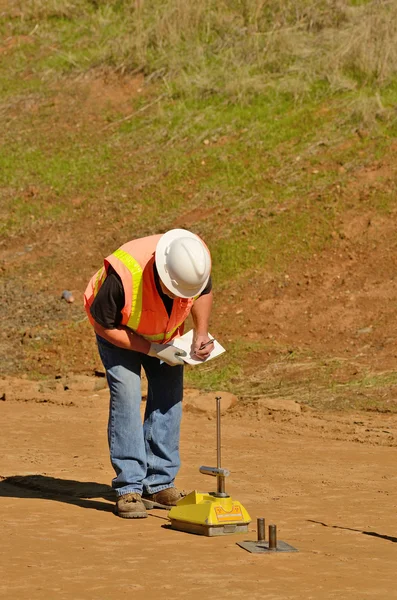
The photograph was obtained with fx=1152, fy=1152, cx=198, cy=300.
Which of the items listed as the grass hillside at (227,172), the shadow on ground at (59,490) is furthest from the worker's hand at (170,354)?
the grass hillside at (227,172)

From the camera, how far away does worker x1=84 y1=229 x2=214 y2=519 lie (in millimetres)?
6363

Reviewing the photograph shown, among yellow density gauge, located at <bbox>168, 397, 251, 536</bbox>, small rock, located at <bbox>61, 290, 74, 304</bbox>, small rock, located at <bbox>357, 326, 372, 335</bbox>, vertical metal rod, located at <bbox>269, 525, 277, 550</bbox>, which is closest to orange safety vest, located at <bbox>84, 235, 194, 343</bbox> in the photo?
yellow density gauge, located at <bbox>168, 397, 251, 536</bbox>

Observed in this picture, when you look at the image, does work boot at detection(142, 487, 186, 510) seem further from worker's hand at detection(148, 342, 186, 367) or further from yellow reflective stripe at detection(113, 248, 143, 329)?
yellow reflective stripe at detection(113, 248, 143, 329)

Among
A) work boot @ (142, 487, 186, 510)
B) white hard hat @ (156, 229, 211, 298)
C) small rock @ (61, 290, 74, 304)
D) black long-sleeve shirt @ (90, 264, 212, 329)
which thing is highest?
white hard hat @ (156, 229, 211, 298)

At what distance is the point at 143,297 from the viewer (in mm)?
6469

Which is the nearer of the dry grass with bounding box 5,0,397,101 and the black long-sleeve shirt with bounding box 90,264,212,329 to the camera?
the black long-sleeve shirt with bounding box 90,264,212,329

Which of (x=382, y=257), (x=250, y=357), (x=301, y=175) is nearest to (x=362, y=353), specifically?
(x=250, y=357)

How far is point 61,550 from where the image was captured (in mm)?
5660

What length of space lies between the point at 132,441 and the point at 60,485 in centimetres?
119

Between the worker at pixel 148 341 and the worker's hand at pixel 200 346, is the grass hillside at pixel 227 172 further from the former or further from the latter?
the worker's hand at pixel 200 346

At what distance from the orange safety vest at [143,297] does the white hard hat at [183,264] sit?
11cm

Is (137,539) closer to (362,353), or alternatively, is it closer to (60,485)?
(60,485)

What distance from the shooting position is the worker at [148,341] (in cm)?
636

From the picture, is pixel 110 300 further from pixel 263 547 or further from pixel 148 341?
pixel 263 547
